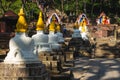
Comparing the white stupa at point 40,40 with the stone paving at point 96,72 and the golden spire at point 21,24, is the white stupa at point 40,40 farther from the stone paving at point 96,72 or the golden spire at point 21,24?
the golden spire at point 21,24

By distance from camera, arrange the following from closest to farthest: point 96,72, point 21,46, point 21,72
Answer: point 21,72 → point 21,46 → point 96,72

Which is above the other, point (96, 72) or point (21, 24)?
point (21, 24)

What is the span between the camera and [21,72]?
10.9m

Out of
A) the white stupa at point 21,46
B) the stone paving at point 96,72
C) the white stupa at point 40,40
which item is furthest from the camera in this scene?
the stone paving at point 96,72

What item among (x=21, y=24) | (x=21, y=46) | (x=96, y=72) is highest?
(x=21, y=24)

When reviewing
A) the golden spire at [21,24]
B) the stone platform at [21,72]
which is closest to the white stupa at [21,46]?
the golden spire at [21,24]

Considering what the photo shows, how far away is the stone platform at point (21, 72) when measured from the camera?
10.9 metres

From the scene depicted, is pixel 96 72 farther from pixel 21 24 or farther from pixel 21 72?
pixel 21 72

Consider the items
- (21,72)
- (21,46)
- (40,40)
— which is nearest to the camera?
(21,72)

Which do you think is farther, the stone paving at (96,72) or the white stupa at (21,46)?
the stone paving at (96,72)

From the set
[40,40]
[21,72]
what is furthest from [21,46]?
[40,40]

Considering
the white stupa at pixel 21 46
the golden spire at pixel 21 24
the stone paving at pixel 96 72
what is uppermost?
the golden spire at pixel 21 24

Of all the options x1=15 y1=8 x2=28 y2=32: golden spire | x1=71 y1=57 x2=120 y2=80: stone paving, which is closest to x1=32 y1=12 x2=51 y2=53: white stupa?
x1=71 y1=57 x2=120 y2=80: stone paving

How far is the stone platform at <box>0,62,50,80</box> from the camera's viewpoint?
10906 millimetres
